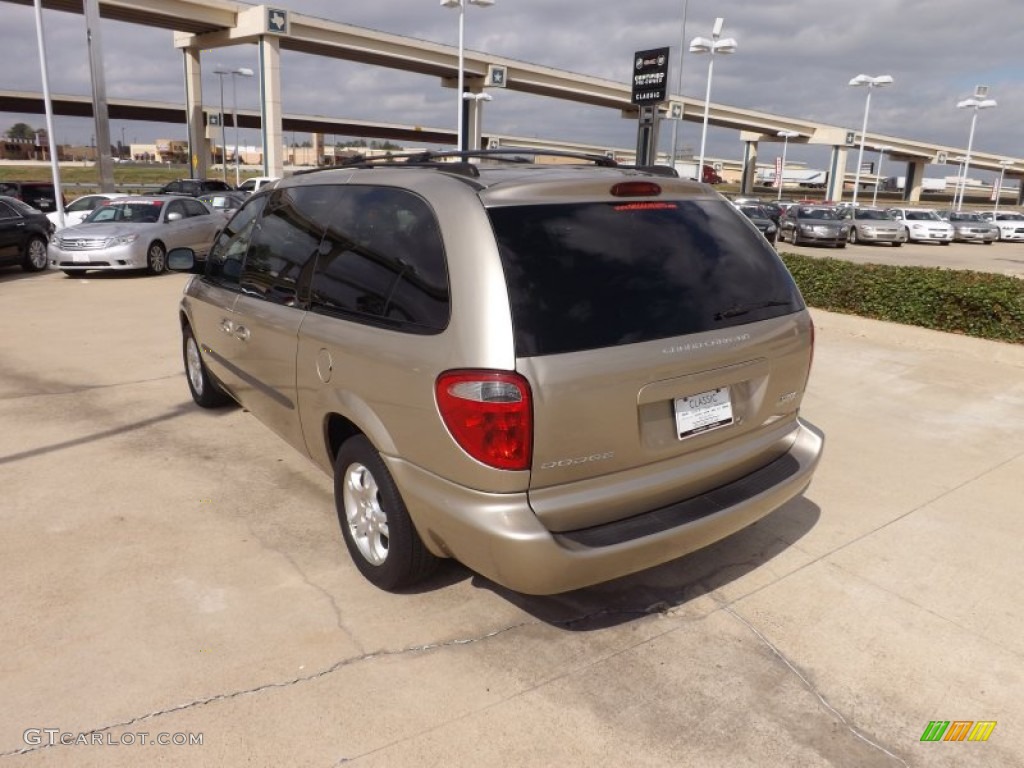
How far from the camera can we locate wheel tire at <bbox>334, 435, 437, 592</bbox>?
10.7ft

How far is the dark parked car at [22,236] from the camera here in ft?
46.9

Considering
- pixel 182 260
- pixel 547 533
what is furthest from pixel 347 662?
pixel 182 260

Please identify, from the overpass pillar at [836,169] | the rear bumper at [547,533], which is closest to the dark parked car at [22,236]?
the rear bumper at [547,533]

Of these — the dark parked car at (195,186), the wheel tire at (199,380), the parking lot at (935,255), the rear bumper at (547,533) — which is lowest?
the parking lot at (935,255)

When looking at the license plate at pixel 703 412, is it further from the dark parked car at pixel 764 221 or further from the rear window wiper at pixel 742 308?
the dark parked car at pixel 764 221

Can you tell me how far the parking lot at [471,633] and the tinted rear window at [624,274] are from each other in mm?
1283

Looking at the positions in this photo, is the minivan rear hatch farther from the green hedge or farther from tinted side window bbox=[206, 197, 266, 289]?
the green hedge

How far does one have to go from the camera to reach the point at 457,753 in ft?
8.46

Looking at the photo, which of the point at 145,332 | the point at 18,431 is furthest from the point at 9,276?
the point at 18,431

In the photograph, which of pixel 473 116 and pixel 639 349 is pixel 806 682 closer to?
pixel 639 349

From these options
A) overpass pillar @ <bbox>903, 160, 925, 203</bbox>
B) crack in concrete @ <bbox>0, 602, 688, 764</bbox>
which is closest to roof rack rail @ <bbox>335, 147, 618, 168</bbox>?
crack in concrete @ <bbox>0, 602, 688, 764</bbox>

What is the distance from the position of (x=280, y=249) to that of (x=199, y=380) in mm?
2347

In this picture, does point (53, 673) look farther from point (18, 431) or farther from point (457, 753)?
point (18, 431)

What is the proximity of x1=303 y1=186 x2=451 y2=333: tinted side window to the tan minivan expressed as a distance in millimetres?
11
